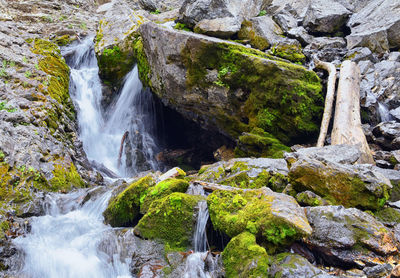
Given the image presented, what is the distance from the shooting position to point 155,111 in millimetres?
12531

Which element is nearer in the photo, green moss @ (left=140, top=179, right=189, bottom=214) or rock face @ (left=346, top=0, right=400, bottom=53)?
green moss @ (left=140, top=179, right=189, bottom=214)

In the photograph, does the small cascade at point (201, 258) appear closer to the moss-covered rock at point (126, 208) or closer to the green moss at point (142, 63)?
the moss-covered rock at point (126, 208)

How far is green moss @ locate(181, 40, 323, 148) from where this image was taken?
8.06m

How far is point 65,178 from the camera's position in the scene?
6707 millimetres

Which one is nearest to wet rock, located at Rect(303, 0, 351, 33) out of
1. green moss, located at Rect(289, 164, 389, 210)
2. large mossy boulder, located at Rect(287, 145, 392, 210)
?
large mossy boulder, located at Rect(287, 145, 392, 210)

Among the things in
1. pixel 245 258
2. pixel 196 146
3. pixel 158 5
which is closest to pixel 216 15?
pixel 196 146

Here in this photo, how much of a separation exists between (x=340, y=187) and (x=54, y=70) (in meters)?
10.9

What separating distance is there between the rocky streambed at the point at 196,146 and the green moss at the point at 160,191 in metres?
0.03

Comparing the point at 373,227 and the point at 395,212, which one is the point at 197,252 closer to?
the point at 373,227

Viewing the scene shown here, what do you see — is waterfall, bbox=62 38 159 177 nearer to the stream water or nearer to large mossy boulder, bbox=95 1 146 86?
the stream water

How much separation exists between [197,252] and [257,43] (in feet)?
32.3

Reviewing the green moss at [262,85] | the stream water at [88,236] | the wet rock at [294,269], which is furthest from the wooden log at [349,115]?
the stream water at [88,236]

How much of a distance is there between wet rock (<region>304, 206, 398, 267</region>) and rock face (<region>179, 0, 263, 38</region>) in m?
9.54

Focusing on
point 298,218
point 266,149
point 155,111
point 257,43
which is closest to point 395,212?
point 298,218
